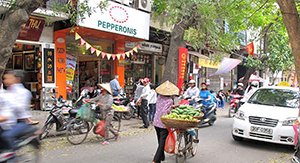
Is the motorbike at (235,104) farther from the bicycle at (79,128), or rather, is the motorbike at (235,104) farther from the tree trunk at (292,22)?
the bicycle at (79,128)

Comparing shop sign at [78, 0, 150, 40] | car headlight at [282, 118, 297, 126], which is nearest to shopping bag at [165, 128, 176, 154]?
car headlight at [282, 118, 297, 126]

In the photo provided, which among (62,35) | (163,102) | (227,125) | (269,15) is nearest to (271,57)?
(269,15)

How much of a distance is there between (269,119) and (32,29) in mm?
9252

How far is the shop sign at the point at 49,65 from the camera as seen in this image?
13023 mm

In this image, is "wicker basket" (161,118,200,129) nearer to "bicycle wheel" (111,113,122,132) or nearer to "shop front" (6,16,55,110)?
"bicycle wheel" (111,113,122,132)

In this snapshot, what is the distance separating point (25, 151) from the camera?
557 centimetres

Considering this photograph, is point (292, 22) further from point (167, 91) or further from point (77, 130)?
point (77, 130)

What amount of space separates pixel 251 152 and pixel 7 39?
6178mm

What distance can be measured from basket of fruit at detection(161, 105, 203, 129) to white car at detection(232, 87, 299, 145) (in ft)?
8.42

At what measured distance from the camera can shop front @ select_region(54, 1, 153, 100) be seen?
43.3ft

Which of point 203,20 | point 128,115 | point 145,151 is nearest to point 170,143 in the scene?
point 145,151

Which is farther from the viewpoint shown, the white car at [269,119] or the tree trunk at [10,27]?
the white car at [269,119]

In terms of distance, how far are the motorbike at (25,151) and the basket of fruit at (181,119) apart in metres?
2.32

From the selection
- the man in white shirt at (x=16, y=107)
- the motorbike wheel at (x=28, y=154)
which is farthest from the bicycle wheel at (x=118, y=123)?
the man in white shirt at (x=16, y=107)
